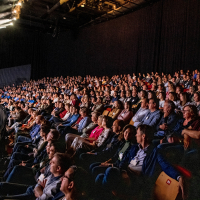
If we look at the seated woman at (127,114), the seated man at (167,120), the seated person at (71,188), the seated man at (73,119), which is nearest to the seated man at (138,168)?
the seated person at (71,188)

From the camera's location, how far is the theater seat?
58.7 inches

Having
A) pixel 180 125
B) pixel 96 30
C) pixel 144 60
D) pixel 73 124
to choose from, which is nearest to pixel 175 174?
pixel 180 125

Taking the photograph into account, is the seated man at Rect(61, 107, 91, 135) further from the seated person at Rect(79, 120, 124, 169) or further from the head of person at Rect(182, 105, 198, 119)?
the head of person at Rect(182, 105, 198, 119)

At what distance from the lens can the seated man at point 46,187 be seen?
5.61 feet

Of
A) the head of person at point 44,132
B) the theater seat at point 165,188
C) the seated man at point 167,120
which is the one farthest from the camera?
the head of person at point 44,132

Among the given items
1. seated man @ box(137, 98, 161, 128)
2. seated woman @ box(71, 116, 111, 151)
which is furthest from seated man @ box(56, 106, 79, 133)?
seated man @ box(137, 98, 161, 128)

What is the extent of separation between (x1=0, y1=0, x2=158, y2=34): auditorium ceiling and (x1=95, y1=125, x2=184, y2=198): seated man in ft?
21.7

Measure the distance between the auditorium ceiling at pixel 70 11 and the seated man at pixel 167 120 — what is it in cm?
629

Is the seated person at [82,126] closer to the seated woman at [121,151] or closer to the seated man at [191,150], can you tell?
the seated woman at [121,151]

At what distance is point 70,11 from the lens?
10.0 meters

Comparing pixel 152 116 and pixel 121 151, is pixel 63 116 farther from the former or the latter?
pixel 121 151

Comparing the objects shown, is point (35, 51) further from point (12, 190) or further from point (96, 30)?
point (12, 190)

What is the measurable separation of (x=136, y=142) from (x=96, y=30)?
11.2 m

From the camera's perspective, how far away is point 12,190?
6.39 feet
